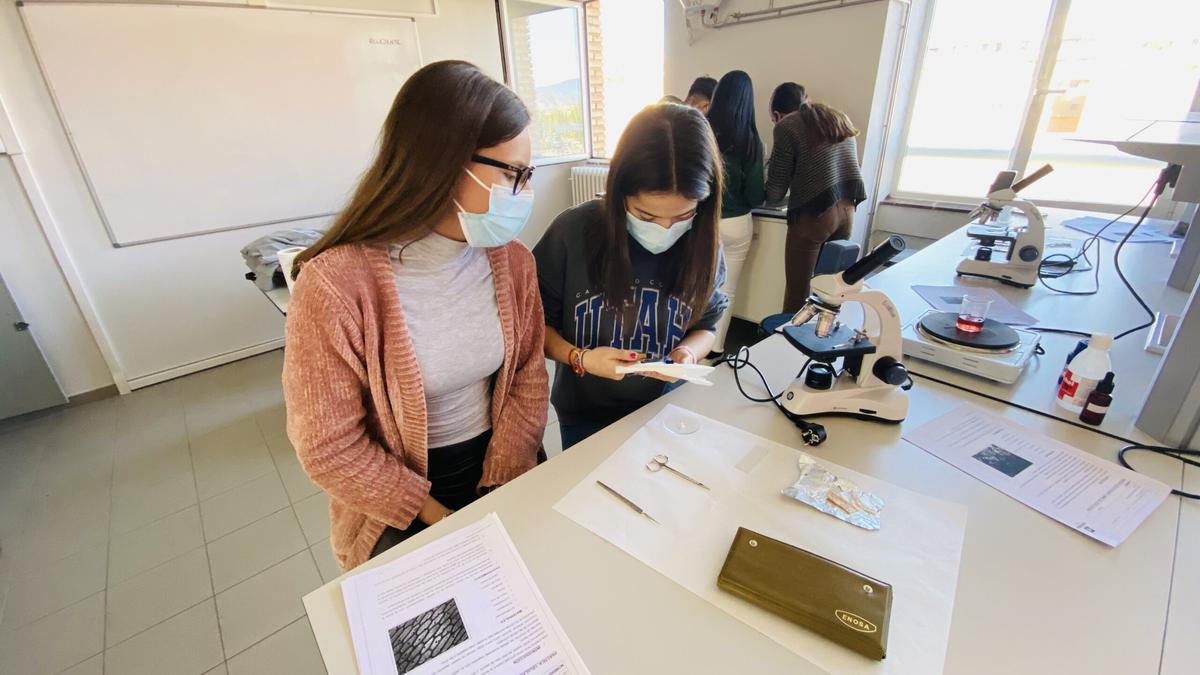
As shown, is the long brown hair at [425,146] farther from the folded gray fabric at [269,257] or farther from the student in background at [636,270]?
the folded gray fabric at [269,257]

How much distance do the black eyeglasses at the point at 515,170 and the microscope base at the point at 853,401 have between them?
685 millimetres

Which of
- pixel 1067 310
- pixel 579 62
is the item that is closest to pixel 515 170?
pixel 1067 310


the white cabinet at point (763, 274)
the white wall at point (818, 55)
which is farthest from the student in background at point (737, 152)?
the white wall at point (818, 55)

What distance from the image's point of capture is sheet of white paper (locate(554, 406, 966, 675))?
0.59 metres

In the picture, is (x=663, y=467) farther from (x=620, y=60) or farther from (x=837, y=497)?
(x=620, y=60)

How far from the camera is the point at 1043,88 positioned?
261 cm

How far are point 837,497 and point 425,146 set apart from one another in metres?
0.88

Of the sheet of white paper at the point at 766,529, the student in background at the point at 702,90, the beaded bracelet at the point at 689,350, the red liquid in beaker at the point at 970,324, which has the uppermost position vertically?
the student in background at the point at 702,90

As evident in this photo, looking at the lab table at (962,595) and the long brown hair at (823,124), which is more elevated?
the long brown hair at (823,124)

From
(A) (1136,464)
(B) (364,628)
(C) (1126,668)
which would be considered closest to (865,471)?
(C) (1126,668)

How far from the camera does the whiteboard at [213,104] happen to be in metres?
2.36

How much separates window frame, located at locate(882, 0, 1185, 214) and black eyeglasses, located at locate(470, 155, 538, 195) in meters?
3.06

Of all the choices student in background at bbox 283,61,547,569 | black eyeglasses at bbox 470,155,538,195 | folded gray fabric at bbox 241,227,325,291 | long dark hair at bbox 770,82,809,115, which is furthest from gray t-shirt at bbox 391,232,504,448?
long dark hair at bbox 770,82,809,115

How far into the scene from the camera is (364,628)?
596 mm
